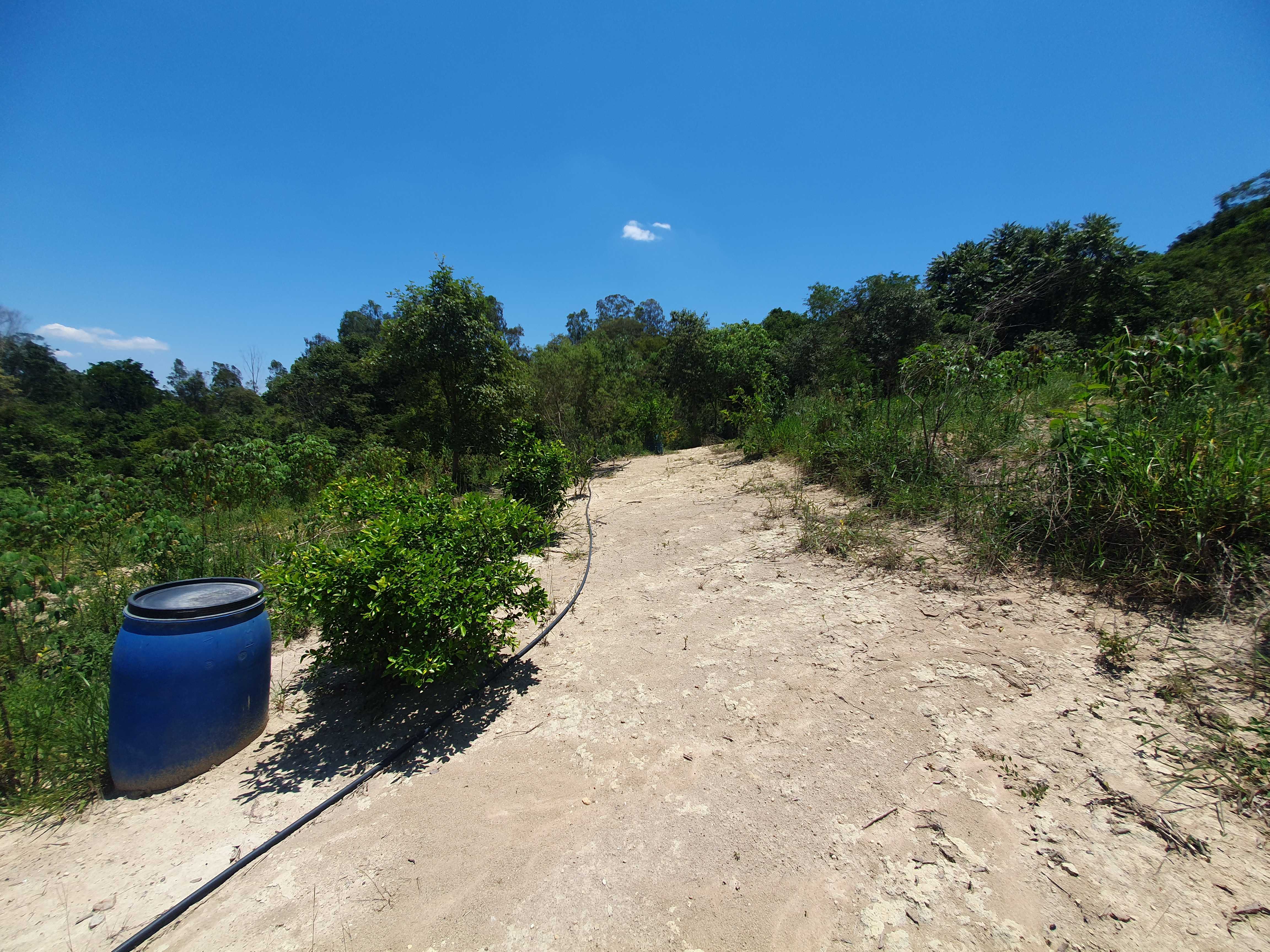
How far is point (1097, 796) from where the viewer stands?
1.86m

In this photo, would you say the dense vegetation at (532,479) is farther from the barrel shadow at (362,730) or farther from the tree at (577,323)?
the tree at (577,323)

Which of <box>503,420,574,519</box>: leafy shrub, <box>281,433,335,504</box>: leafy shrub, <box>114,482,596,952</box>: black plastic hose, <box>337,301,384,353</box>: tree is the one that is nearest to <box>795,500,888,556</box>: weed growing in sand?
<box>114,482,596,952</box>: black plastic hose

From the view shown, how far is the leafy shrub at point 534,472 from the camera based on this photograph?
243 inches

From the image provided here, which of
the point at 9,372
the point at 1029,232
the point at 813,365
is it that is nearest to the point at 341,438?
the point at 813,365

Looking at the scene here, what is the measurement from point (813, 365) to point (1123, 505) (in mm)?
12605

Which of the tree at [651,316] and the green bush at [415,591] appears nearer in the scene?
the green bush at [415,591]

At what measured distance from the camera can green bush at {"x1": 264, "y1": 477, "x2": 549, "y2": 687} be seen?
252cm

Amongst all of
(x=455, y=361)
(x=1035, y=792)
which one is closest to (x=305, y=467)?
(x=455, y=361)

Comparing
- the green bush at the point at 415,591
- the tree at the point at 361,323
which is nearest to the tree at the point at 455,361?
the green bush at the point at 415,591

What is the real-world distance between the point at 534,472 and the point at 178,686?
4.02 meters

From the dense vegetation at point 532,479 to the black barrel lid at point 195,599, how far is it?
0.18 m

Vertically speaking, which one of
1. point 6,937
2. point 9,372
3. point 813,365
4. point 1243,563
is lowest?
point 6,937

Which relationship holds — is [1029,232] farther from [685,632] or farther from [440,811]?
[440,811]

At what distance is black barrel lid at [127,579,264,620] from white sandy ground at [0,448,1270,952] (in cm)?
79
